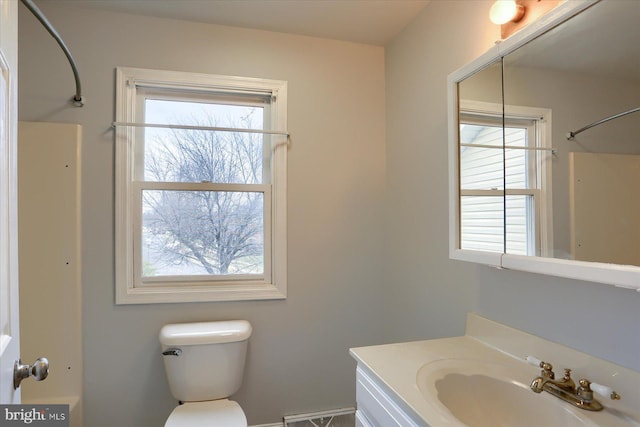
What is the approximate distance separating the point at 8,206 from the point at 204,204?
110 cm

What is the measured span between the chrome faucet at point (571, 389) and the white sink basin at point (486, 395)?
0.9 inches

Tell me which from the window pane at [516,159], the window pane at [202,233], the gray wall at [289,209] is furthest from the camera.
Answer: the window pane at [202,233]

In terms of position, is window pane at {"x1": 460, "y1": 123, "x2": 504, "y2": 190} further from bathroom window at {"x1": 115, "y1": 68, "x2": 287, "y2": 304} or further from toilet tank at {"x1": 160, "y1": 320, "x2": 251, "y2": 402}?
toilet tank at {"x1": 160, "y1": 320, "x2": 251, "y2": 402}

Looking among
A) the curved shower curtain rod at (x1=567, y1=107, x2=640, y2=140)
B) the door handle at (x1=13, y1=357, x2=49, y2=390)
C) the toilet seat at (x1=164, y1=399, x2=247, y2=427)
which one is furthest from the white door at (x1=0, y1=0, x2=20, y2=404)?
the curved shower curtain rod at (x1=567, y1=107, x2=640, y2=140)

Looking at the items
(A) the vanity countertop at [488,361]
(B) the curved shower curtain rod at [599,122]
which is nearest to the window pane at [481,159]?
(B) the curved shower curtain rod at [599,122]

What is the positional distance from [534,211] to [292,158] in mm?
1284

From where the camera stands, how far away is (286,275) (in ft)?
6.30

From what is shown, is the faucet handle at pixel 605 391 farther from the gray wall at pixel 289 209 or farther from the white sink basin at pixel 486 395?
the gray wall at pixel 289 209

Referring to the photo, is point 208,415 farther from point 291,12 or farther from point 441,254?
point 291,12

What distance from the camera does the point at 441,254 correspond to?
1541mm

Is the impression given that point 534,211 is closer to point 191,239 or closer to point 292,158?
point 292,158

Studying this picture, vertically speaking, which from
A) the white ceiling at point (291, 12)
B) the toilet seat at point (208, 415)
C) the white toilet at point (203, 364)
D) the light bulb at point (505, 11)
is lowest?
the toilet seat at point (208, 415)

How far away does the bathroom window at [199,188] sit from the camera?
1.76 metres

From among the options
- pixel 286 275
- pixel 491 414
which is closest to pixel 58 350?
pixel 286 275
